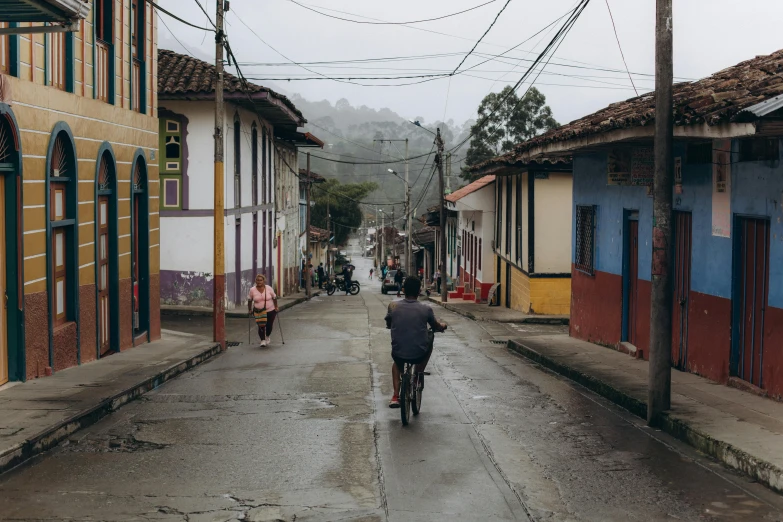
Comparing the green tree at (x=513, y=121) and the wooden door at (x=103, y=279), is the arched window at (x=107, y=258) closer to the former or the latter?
the wooden door at (x=103, y=279)

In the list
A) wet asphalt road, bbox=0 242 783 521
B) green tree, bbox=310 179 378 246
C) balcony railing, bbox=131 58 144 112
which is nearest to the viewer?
wet asphalt road, bbox=0 242 783 521

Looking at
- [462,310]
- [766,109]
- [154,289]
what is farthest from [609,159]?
[462,310]

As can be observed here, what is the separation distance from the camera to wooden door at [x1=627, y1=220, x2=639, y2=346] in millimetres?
15938

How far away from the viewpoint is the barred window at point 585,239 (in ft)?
60.1

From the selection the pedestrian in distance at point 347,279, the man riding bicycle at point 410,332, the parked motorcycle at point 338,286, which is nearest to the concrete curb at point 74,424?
the man riding bicycle at point 410,332

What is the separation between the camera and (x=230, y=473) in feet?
26.1

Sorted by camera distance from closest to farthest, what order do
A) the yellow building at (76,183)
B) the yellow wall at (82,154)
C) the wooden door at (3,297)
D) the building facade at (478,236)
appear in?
the wooden door at (3,297) < the yellow building at (76,183) < the yellow wall at (82,154) < the building facade at (478,236)

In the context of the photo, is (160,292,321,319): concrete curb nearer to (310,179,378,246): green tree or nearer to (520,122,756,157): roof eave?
(520,122,756,157): roof eave

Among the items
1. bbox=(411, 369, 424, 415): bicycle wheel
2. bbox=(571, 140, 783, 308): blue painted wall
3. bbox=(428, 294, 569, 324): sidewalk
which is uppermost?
bbox=(571, 140, 783, 308): blue painted wall

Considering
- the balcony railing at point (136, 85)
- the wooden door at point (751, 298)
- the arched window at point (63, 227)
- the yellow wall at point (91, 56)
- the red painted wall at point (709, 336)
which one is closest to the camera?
the wooden door at point (751, 298)

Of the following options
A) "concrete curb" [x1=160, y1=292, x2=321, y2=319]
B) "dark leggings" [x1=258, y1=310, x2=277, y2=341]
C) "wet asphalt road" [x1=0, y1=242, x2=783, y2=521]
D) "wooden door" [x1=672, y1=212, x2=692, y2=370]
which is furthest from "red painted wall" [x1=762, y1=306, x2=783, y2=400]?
"concrete curb" [x1=160, y1=292, x2=321, y2=319]

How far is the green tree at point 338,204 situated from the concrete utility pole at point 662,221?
7667 cm

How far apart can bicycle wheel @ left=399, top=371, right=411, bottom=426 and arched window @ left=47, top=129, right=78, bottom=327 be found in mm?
5666

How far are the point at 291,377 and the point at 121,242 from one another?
482 centimetres
